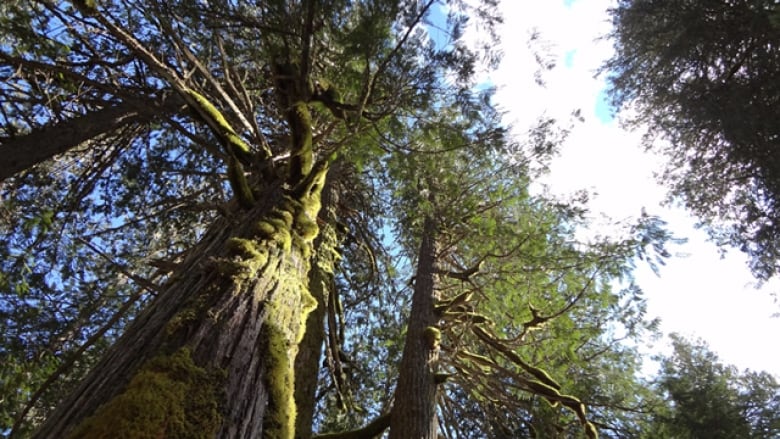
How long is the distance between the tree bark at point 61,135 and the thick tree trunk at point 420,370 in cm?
337

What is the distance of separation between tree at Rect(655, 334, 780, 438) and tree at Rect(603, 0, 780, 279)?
2.70 meters

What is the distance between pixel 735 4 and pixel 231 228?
884cm

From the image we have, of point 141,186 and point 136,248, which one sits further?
point 136,248

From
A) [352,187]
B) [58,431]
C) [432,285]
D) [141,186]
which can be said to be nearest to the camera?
[58,431]

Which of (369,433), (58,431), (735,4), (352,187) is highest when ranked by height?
(735,4)

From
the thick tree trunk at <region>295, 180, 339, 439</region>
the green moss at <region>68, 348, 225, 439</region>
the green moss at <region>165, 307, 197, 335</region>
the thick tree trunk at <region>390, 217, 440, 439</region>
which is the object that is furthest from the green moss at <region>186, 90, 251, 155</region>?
the thick tree trunk at <region>390, 217, 440, 439</region>

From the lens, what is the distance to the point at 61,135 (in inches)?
166

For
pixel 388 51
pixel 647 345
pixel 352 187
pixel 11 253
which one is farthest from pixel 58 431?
pixel 647 345

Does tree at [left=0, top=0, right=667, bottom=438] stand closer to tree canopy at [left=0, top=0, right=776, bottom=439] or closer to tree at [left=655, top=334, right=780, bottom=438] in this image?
tree canopy at [left=0, top=0, right=776, bottom=439]

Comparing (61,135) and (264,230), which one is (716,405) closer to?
(264,230)

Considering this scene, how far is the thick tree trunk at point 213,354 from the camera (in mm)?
1240

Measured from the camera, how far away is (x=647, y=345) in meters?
6.48

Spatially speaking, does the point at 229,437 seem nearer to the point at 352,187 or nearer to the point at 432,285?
the point at 432,285

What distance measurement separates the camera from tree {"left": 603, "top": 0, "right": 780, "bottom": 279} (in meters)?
6.84
